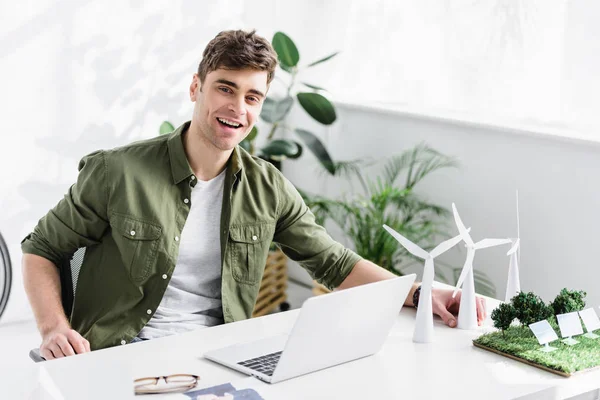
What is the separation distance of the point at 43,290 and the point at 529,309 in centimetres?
115

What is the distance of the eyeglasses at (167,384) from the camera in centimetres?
163

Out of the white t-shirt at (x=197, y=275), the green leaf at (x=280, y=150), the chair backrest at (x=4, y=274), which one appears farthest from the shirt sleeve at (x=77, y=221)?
the green leaf at (x=280, y=150)

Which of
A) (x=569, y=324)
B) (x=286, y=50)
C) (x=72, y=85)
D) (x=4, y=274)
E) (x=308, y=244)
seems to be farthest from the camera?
(x=286, y=50)

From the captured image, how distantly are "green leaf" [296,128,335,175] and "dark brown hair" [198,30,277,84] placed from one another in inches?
79.7

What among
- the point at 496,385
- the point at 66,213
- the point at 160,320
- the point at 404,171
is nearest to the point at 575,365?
the point at 496,385

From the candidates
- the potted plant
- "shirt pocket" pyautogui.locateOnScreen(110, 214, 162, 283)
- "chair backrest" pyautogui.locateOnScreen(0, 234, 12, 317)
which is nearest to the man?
"shirt pocket" pyautogui.locateOnScreen(110, 214, 162, 283)

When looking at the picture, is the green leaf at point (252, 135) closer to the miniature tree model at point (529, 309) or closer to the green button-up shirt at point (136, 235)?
the green button-up shirt at point (136, 235)

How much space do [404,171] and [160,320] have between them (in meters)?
2.17

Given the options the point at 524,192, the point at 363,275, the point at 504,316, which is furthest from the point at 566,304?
the point at 524,192

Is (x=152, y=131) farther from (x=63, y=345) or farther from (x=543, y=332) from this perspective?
(x=543, y=332)

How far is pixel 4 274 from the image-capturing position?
8.80ft

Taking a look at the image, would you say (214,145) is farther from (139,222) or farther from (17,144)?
(17,144)

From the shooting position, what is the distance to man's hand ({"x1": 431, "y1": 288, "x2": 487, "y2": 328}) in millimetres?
2135

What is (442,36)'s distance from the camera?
405 centimetres
